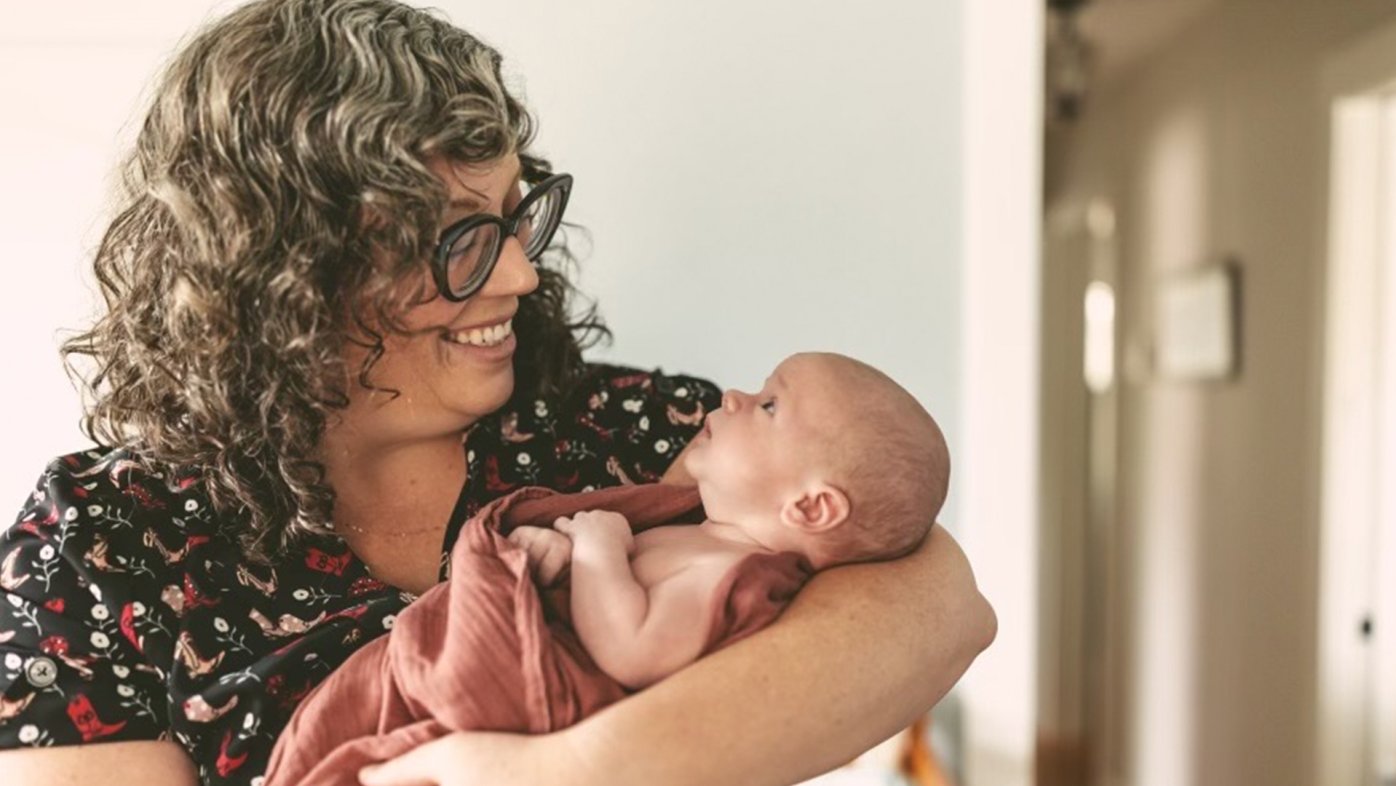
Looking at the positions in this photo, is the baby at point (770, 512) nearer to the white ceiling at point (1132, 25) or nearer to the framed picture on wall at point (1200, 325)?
the framed picture on wall at point (1200, 325)

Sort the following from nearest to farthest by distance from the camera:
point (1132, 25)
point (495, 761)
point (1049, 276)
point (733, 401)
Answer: point (495, 761) < point (733, 401) < point (1132, 25) < point (1049, 276)

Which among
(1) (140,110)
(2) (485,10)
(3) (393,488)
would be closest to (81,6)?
(1) (140,110)

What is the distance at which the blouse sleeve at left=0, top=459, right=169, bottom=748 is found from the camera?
0.66m

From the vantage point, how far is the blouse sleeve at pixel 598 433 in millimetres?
811

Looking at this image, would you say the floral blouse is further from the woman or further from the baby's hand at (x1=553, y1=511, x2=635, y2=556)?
the baby's hand at (x1=553, y1=511, x2=635, y2=556)

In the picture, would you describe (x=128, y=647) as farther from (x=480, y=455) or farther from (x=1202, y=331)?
(x=1202, y=331)

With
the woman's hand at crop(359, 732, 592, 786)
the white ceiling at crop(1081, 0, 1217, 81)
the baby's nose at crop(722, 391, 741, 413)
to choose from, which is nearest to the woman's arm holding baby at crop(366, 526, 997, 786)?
the woman's hand at crop(359, 732, 592, 786)

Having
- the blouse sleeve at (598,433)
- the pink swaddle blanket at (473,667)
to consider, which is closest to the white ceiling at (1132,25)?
the blouse sleeve at (598,433)

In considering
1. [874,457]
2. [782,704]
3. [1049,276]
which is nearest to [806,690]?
[782,704]

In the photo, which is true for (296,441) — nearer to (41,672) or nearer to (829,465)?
(41,672)

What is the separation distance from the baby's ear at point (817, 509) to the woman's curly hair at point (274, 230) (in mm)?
233

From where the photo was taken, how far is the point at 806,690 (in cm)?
62

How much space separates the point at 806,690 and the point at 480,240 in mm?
292

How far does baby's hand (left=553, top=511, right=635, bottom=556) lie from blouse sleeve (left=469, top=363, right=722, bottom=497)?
121 mm
